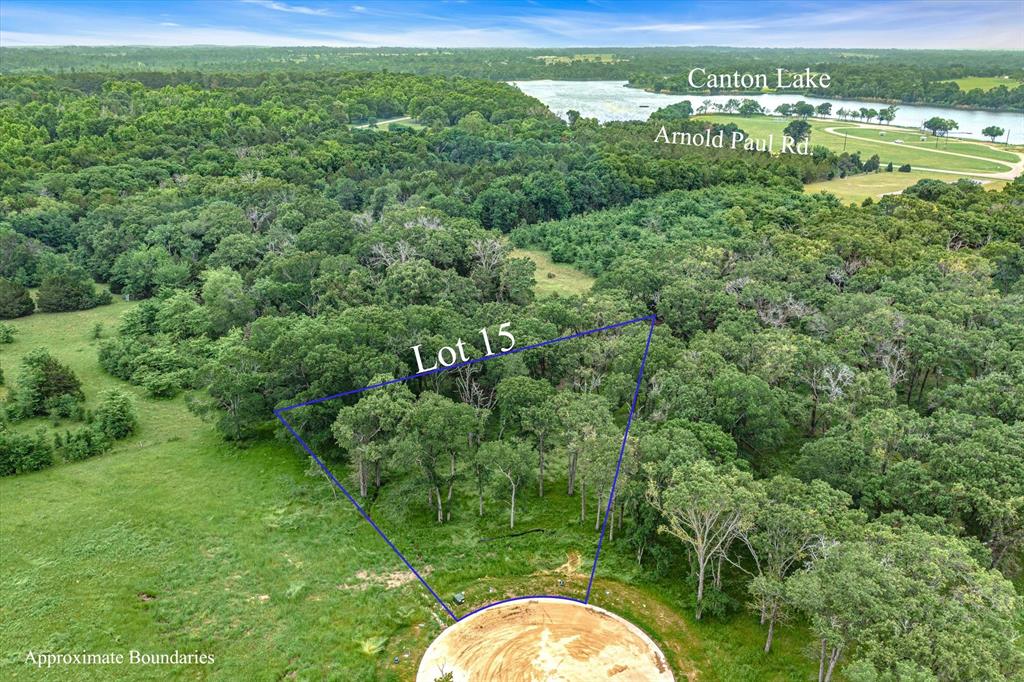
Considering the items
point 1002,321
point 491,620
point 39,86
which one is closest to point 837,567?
point 491,620

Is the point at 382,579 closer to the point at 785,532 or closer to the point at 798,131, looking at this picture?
the point at 785,532

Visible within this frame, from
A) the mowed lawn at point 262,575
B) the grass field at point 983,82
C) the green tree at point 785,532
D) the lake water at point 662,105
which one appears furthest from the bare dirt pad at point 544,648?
the grass field at point 983,82

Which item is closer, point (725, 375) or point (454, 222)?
point (725, 375)

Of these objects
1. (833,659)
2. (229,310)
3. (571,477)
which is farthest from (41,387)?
(833,659)

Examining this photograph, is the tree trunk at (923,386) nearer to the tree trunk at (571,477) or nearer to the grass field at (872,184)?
the tree trunk at (571,477)

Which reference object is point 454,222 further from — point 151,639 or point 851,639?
point 851,639

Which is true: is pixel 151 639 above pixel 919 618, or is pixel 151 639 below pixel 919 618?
below

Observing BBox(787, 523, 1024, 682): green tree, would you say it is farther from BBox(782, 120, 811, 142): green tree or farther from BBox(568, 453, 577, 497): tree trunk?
BBox(782, 120, 811, 142): green tree
